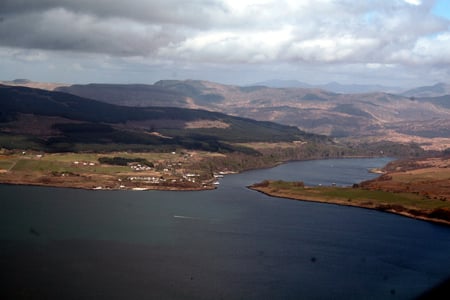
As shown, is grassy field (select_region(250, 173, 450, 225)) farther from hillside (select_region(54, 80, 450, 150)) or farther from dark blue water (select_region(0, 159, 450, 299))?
hillside (select_region(54, 80, 450, 150))

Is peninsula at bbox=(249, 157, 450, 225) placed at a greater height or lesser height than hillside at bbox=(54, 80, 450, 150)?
lesser

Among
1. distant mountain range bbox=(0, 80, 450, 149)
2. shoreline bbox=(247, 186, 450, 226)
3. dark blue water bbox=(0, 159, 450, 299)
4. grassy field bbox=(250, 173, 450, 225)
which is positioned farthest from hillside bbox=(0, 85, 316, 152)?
dark blue water bbox=(0, 159, 450, 299)

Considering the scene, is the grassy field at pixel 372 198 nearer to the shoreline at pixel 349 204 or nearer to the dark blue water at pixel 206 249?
the shoreline at pixel 349 204

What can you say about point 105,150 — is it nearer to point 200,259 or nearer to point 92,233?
point 92,233

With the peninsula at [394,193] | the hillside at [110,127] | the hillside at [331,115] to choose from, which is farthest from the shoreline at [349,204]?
the hillside at [331,115]

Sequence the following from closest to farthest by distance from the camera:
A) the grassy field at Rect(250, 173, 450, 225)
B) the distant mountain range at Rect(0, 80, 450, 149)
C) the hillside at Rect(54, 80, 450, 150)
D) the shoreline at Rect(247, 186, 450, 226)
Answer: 1. the shoreline at Rect(247, 186, 450, 226)
2. the grassy field at Rect(250, 173, 450, 225)
3. the hillside at Rect(54, 80, 450, 150)
4. the distant mountain range at Rect(0, 80, 450, 149)

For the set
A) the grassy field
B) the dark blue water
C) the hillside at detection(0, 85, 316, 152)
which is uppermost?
the hillside at detection(0, 85, 316, 152)
